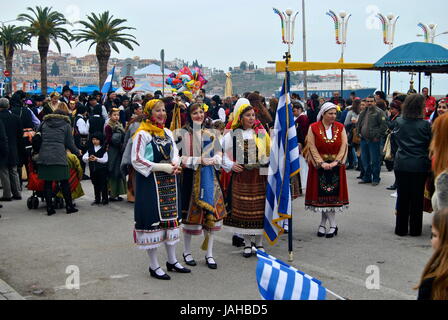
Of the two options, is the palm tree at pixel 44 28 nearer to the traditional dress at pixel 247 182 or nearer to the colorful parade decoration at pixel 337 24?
the colorful parade decoration at pixel 337 24

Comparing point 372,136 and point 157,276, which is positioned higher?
point 372,136

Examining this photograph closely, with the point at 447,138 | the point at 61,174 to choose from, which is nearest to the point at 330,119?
the point at 447,138

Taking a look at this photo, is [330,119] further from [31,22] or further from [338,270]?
[31,22]

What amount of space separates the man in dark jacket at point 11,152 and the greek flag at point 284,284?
9.10 meters

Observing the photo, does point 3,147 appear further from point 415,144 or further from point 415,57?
point 415,57

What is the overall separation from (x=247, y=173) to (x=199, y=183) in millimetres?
716

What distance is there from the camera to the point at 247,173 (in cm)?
693

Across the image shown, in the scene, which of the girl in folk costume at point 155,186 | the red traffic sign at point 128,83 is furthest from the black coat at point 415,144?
the red traffic sign at point 128,83

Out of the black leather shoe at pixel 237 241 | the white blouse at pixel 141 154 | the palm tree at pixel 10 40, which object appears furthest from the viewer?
the palm tree at pixel 10 40

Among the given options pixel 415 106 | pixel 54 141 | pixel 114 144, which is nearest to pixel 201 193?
pixel 415 106

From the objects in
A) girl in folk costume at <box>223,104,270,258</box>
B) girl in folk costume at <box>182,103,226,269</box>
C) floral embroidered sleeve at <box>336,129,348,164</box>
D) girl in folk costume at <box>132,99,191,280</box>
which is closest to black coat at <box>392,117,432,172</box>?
floral embroidered sleeve at <box>336,129,348,164</box>

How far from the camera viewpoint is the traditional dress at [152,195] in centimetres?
589

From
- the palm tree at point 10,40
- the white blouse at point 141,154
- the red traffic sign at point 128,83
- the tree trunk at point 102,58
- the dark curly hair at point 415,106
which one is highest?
the palm tree at point 10,40
